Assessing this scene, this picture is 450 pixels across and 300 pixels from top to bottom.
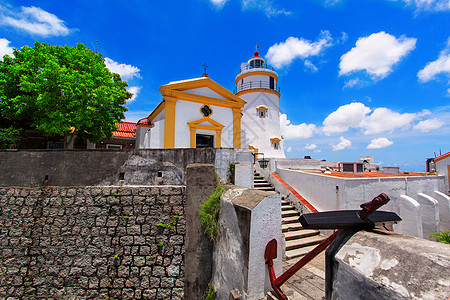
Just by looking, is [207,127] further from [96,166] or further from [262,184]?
[96,166]

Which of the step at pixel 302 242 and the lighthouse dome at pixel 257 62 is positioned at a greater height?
the lighthouse dome at pixel 257 62

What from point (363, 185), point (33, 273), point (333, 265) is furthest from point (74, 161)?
point (363, 185)

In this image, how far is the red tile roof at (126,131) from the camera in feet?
55.4

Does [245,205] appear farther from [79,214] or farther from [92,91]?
[92,91]

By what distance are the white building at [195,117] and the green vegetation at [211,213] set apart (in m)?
6.19

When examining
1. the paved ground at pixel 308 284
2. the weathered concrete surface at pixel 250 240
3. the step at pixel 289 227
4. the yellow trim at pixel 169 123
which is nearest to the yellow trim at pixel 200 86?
the yellow trim at pixel 169 123

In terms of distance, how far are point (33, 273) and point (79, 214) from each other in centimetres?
192

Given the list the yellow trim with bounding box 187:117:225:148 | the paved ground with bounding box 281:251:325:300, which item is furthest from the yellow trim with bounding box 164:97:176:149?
the paved ground with bounding box 281:251:325:300

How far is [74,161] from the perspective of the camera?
18.9 ft

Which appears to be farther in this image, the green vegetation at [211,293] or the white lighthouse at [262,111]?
the white lighthouse at [262,111]

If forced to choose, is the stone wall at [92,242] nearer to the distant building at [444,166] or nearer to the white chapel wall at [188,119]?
the white chapel wall at [188,119]

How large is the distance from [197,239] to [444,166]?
56.1 ft

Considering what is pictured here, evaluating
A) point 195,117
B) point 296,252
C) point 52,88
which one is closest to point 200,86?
point 195,117

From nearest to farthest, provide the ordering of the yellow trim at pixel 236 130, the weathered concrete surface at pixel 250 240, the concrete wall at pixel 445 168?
the weathered concrete surface at pixel 250 240 → the yellow trim at pixel 236 130 → the concrete wall at pixel 445 168
